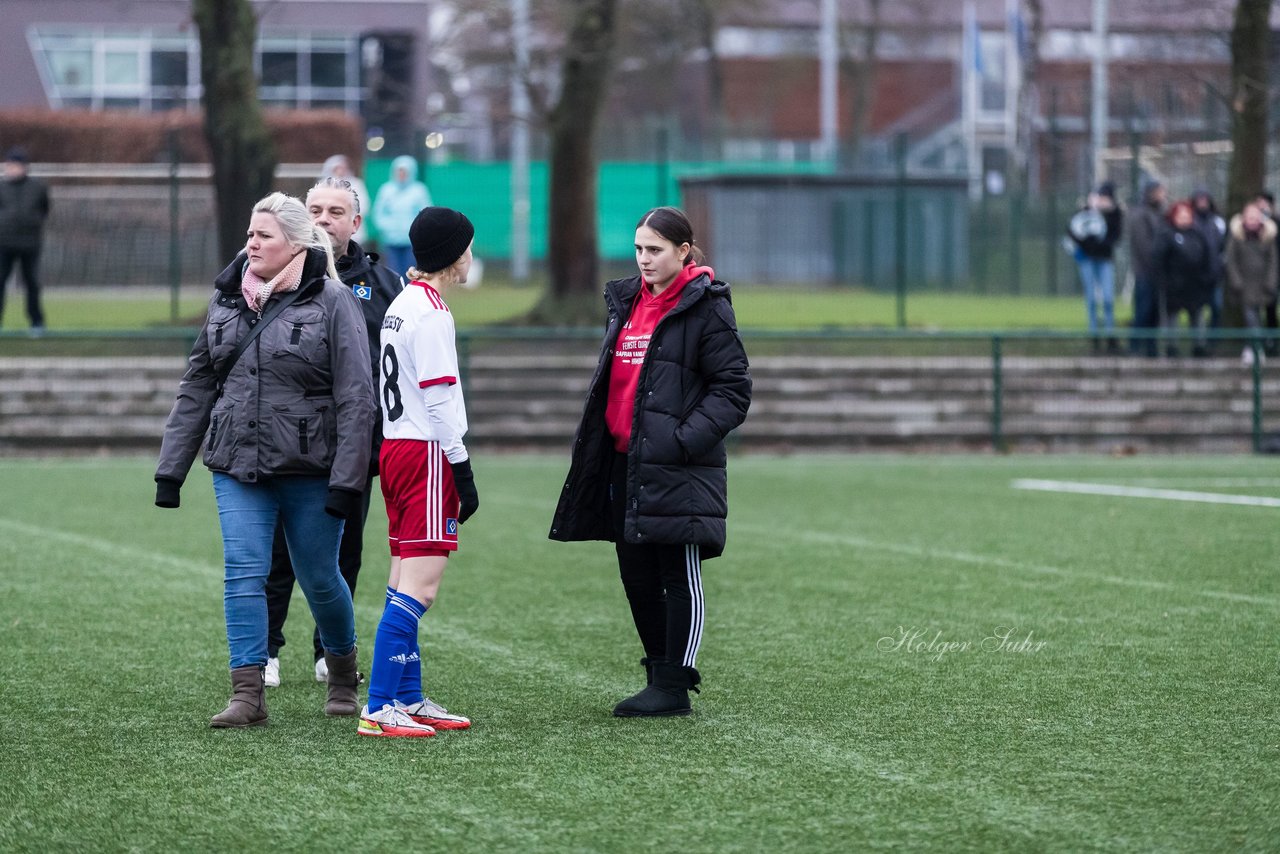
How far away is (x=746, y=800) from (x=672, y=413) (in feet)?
5.17

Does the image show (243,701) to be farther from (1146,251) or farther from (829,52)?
(829,52)

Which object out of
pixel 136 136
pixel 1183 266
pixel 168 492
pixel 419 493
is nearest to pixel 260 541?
pixel 168 492

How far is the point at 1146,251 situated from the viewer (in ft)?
66.2

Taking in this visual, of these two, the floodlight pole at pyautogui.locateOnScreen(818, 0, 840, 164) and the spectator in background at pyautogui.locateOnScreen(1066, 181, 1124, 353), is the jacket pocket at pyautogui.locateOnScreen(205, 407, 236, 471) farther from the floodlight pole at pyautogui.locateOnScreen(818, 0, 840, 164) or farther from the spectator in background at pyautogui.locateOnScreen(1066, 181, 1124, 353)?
the floodlight pole at pyautogui.locateOnScreen(818, 0, 840, 164)

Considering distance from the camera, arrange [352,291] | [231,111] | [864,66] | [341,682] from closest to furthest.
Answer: [341,682] → [352,291] → [231,111] → [864,66]

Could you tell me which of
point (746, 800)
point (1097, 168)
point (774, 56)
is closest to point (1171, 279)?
point (1097, 168)

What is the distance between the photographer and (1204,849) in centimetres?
466

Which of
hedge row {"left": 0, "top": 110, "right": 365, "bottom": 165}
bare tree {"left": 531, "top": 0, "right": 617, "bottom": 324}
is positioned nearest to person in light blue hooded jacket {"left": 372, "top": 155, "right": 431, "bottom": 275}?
bare tree {"left": 531, "top": 0, "right": 617, "bottom": 324}

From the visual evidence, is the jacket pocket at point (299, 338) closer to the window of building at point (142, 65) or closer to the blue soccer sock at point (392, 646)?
the blue soccer sock at point (392, 646)

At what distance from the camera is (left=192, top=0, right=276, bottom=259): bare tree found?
21.0 meters

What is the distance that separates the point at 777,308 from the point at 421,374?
58.7 feet

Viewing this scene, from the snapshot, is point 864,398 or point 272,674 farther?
point 864,398

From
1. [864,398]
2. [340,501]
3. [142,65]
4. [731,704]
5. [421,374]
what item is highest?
[142,65]

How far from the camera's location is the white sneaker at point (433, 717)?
20.4 feet
